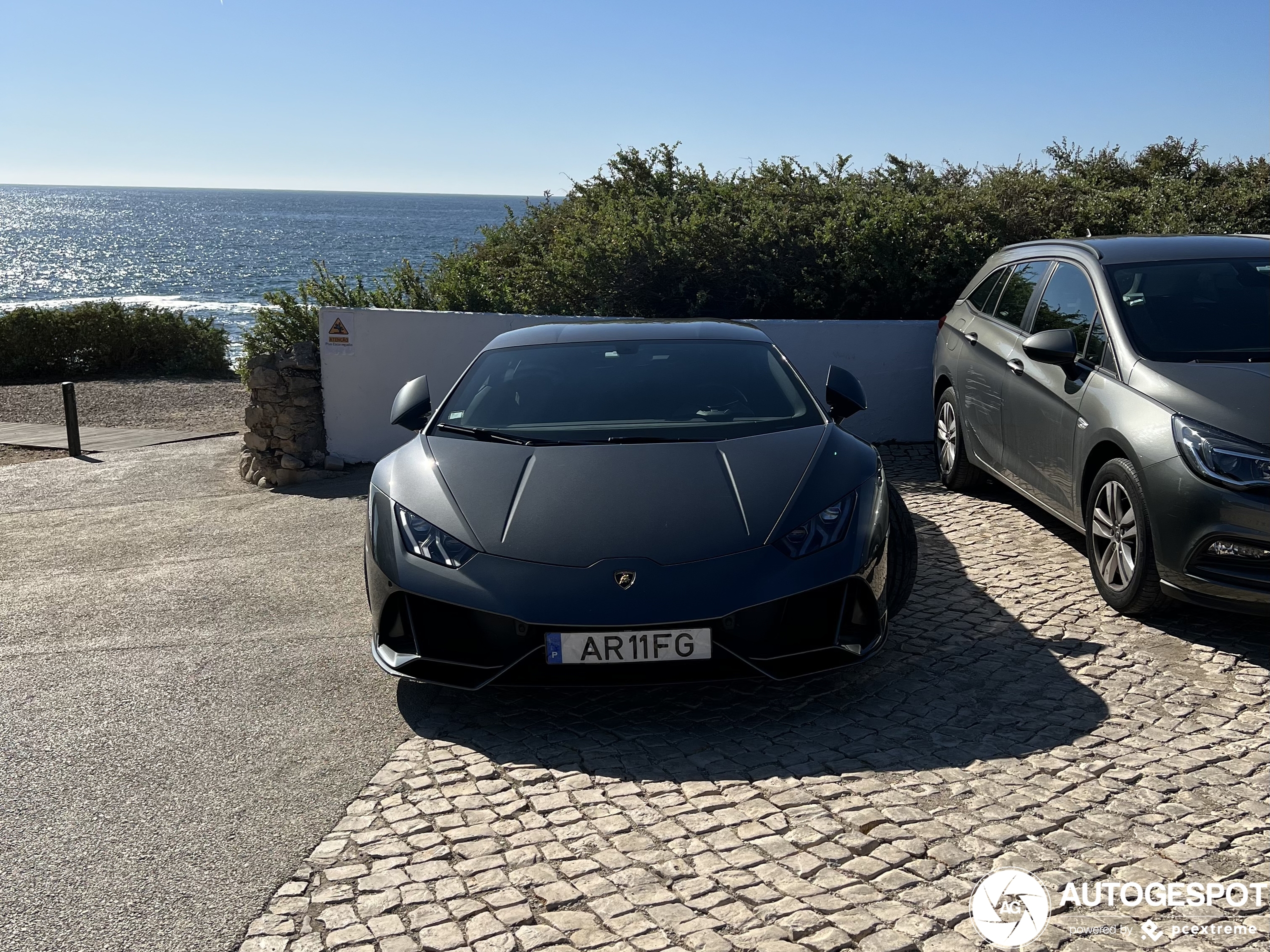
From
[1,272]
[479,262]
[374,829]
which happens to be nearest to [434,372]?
[479,262]

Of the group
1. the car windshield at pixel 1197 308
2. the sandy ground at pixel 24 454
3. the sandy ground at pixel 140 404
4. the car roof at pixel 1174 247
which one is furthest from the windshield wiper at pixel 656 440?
the sandy ground at pixel 140 404

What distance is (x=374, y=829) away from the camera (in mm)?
3518

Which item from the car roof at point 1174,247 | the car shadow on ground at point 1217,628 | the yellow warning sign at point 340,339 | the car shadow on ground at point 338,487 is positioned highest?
the car roof at point 1174,247

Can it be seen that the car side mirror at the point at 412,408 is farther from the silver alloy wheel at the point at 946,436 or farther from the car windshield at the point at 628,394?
the silver alloy wheel at the point at 946,436

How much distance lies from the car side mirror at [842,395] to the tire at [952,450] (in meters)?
2.27

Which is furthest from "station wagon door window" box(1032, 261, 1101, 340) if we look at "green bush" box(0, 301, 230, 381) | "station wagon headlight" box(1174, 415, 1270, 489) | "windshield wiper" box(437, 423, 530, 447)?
"green bush" box(0, 301, 230, 381)

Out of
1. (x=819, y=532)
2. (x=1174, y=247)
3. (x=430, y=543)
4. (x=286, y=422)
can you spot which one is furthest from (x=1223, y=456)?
(x=286, y=422)

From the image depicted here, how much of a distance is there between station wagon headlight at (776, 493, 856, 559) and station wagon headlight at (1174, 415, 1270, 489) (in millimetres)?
1536

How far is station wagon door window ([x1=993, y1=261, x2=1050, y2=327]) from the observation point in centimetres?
678

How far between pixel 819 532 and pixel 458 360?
6371mm

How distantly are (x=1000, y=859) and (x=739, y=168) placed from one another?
11348mm

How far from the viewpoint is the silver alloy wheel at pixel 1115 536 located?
16.7 ft

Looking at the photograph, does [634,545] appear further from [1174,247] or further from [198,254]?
[198,254]

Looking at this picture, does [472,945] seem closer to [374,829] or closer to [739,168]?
[374,829]
